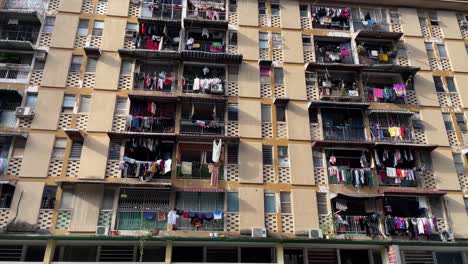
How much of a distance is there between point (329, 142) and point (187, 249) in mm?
8688

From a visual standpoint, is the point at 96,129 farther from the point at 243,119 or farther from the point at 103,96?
the point at 243,119

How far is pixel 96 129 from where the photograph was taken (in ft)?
66.4

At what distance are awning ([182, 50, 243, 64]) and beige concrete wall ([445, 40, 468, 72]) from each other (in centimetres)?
1272

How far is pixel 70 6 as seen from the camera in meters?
23.1

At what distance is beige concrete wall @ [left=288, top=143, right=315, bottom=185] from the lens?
2038 cm

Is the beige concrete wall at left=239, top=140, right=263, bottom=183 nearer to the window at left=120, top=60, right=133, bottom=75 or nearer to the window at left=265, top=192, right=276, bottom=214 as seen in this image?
the window at left=265, top=192, right=276, bottom=214

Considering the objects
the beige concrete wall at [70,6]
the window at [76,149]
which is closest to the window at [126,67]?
the beige concrete wall at [70,6]

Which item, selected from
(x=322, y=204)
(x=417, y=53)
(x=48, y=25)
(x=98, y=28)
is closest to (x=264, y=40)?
(x=417, y=53)

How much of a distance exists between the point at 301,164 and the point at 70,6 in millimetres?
15333

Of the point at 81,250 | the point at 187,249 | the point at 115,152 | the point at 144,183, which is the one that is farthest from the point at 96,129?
the point at 187,249

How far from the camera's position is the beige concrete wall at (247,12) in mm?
24109

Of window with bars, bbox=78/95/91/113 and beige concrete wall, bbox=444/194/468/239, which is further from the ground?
window with bars, bbox=78/95/91/113

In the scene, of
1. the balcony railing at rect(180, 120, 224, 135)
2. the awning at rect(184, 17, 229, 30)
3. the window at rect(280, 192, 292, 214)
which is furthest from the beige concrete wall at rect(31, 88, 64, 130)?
the window at rect(280, 192, 292, 214)

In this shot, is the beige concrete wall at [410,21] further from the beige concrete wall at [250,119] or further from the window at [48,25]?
the window at [48,25]
